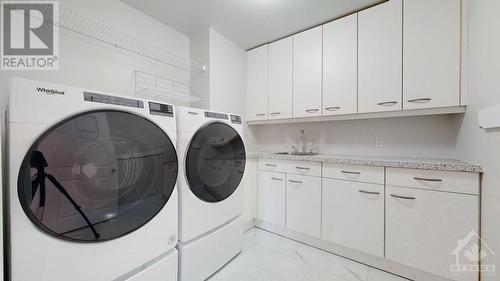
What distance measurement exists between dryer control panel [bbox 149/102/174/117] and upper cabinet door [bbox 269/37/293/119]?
4.36 ft

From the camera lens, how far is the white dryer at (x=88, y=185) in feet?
2.09

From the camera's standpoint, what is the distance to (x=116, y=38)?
4.99 feet

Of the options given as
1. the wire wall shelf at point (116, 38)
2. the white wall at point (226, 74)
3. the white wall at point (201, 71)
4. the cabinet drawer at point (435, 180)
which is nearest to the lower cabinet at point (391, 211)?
the cabinet drawer at point (435, 180)

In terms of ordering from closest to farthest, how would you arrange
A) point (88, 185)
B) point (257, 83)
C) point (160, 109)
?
point (88, 185) < point (160, 109) < point (257, 83)

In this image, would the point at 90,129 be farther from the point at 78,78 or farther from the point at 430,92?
the point at 430,92

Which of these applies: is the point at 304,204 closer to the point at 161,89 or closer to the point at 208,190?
the point at 208,190

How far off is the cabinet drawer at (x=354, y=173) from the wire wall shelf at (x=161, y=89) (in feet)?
4.74

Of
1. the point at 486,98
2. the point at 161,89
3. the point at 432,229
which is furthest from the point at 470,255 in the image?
the point at 161,89

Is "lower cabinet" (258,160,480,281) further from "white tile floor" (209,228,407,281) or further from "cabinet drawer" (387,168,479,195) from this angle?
"white tile floor" (209,228,407,281)

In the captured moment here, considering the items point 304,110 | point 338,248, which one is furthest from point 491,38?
point 338,248

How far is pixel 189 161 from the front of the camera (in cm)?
118

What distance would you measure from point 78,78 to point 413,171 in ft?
8.10

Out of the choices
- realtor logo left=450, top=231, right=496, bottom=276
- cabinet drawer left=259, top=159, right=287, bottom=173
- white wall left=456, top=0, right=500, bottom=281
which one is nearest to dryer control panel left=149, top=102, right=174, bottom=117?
cabinet drawer left=259, top=159, right=287, bottom=173

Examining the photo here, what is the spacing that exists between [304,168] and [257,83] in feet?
3.84
